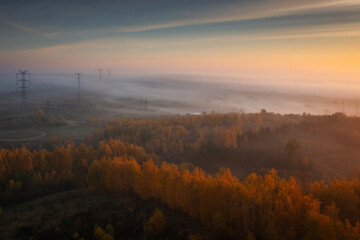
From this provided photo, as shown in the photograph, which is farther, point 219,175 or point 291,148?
point 291,148

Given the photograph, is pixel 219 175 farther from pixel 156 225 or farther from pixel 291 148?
pixel 291 148

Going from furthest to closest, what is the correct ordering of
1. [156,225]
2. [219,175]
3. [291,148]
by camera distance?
[291,148], [219,175], [156,225]

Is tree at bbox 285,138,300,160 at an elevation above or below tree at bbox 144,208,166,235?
above

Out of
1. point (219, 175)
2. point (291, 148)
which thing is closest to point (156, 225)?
point (219, 175)

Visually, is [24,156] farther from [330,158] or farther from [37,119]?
[330,158]

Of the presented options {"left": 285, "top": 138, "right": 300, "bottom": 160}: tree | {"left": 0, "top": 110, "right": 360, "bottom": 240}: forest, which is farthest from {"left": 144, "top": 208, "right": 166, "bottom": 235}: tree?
{"left": 285, "top": 138, "right": 300, "bottom": 160}: tree

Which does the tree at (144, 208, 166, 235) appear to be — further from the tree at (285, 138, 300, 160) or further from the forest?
the tree at (285, 138, 300, 160)

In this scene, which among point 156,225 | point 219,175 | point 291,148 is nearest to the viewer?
point 156,225

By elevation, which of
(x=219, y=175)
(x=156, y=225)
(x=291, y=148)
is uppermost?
(x=291, y=148)

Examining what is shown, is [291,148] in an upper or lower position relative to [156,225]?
upper
